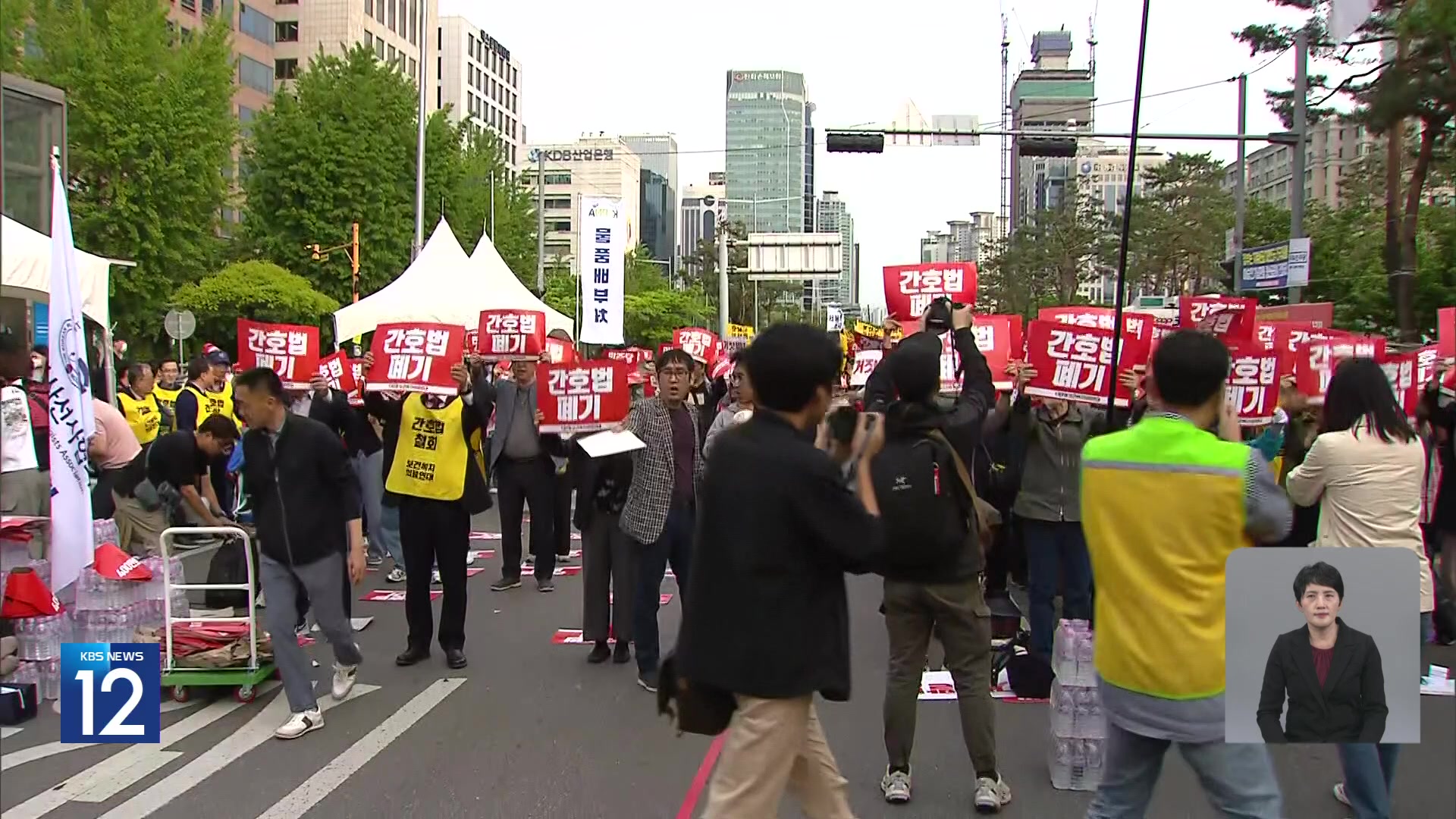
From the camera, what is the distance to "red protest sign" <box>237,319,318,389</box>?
9008 mm

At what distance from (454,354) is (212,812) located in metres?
3.29

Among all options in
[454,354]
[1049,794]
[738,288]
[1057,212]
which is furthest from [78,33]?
[738,288]

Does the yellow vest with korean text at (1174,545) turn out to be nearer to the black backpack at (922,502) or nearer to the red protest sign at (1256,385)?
the black backpack at (922,502)

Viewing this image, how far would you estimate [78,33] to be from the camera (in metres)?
26.3

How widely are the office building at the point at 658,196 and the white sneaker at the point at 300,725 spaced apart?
132494 mm

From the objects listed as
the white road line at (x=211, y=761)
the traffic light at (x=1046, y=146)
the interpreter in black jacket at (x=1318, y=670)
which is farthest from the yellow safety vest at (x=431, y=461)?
the traffic light at (x=1046, y=146)

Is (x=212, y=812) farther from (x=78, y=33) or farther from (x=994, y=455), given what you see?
(x=78, y=33)

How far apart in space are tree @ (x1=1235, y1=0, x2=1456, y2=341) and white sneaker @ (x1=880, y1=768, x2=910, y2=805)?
33.7ft

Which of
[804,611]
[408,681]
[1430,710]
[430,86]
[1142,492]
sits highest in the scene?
[430,86]

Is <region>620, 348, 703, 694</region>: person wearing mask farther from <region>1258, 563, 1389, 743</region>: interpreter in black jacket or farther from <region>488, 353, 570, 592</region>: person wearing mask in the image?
<region>1258, 563, 1389, 743</region>: interpreter in black jacket

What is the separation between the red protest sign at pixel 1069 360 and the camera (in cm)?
614

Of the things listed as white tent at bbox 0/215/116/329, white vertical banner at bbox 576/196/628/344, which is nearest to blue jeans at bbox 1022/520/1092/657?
white tent at bbox 0/215/116/329

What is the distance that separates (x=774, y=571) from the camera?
3244 millimetres

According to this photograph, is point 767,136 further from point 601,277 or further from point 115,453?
point 115,453
